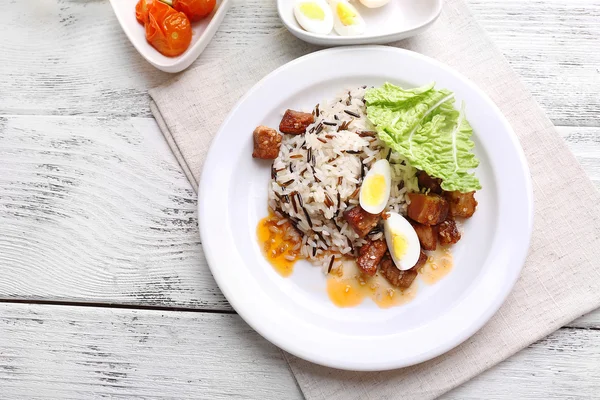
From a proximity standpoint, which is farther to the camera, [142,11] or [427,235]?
[142,11]

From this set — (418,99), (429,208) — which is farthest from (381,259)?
(418,99)

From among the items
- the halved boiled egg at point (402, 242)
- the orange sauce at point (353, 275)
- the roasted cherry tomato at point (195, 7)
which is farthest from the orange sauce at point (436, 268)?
the roasted cherry tomato at point (195, 7)

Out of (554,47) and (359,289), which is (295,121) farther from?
(554,47)

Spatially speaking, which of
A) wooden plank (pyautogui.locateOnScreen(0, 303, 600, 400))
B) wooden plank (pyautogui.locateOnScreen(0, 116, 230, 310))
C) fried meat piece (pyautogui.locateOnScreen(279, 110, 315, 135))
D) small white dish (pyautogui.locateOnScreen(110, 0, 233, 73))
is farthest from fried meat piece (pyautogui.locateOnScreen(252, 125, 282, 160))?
wooden plank (pyautogui.locateOnScreen(0, 303, 600, 400))

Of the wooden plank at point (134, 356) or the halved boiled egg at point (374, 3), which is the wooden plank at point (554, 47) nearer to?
the halved boiled egg at point (374, 3)

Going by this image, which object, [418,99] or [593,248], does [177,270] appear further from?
[593,248]

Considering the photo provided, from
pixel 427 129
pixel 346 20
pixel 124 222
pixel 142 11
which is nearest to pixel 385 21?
pixel 346 20

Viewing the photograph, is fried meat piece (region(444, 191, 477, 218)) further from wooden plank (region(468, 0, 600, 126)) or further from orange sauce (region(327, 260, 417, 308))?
wooden plank (region(468, 0, 600, 126))
